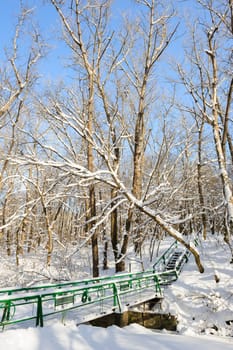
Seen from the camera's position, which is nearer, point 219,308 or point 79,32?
point 219,308

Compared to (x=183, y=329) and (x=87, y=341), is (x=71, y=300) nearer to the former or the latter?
(x=183, y=329)

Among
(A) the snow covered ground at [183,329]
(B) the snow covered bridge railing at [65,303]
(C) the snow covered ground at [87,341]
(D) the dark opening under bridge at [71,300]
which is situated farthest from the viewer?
(D) the dark opening under bridge at [71,300]

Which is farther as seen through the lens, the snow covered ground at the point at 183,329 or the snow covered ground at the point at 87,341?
the snow covered ground at the point at 183,329

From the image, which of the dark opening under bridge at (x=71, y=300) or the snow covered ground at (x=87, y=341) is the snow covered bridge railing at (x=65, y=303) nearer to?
the dark opening under bridge at (x=71, y=300)

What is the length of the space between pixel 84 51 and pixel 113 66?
2139 mm

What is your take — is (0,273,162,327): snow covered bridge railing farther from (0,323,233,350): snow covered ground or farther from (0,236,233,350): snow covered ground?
(0,323,233,350): snow covered ground

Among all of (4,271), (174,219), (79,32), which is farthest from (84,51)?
(4,271)

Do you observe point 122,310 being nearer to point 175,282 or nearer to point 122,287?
point 122,287

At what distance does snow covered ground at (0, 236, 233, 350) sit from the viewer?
196 inches

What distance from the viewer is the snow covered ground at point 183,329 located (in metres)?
4.97

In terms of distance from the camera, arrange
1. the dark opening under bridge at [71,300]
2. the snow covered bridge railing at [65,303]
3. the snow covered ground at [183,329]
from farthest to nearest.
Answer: the dark opening under bridge at [71,300] → the snow covered bridge railing at [65,303] → the snow covered ground at [183,329]

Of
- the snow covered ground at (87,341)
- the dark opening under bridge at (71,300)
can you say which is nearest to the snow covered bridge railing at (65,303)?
the dark opening under bridge at (71,300)

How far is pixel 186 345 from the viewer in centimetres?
525

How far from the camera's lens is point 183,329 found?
383 inches
